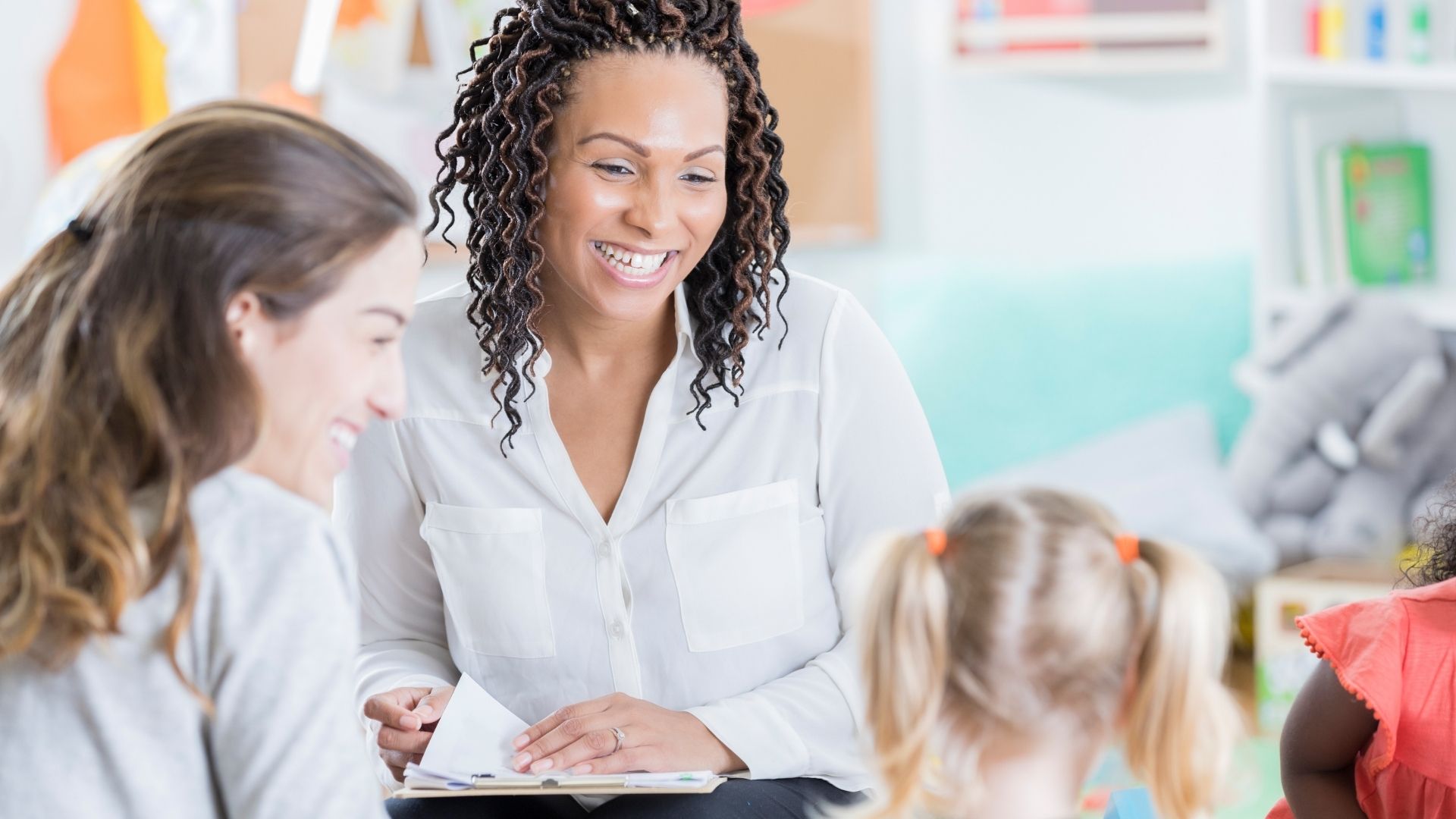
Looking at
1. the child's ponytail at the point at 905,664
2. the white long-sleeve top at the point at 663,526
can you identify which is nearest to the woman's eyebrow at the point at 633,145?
the white long-sleeve top at the point at 663,526

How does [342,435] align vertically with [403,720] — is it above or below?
above

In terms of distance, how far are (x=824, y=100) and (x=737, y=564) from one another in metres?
1.83

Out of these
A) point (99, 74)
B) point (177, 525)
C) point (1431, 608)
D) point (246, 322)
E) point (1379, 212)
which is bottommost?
point (1431, 608)

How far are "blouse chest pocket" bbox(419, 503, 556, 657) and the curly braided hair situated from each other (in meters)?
0.09

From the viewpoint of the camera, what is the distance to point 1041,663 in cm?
93

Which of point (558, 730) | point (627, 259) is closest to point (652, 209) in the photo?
point (627, 259)

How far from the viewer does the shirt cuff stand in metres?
1.32

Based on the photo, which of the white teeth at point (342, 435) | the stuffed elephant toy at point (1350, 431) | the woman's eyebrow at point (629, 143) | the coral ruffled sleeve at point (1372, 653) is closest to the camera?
the white teeth at point (342, 435)

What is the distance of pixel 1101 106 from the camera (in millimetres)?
3080

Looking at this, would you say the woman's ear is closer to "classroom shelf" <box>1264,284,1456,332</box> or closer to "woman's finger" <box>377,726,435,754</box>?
"woman's finger" <box>377,726,435,754</box>

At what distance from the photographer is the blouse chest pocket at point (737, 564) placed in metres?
1.41

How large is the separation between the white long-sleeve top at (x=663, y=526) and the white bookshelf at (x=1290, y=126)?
67.1 inches

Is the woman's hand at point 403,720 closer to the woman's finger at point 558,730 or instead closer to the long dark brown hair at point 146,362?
the woman's finger at point 558,730

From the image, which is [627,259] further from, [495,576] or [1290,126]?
[1290,126]
